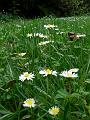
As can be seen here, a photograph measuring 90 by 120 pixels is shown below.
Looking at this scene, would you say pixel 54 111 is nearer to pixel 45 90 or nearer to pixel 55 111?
pixel 55 111

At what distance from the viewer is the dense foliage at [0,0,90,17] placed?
18078 mm

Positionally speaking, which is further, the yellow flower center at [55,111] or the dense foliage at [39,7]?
the dense foliage at [39,7]

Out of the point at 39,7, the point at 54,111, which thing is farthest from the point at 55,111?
the point at 39,7

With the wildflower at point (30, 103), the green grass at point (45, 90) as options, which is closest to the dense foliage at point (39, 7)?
the green grass at point (45, 90)

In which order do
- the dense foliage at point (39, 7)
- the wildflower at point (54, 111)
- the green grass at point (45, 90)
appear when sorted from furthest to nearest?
the dense foliage at point (39, 7) < the green grass at point (45, 90) < the wildflower at point (54, 111)

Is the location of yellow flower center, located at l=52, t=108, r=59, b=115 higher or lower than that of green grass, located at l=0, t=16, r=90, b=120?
higher

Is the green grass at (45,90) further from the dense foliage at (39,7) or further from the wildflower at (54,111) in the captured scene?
the dense foliage at (39,7)

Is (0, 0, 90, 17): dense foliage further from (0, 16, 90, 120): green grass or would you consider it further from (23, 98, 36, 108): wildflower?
(23, 98, 36, 108): wildflower

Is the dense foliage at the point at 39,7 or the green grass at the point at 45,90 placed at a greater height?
the green grass at the point at 45,90

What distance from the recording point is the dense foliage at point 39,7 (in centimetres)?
1808

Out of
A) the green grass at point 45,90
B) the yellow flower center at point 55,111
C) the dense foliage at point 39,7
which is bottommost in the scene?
the dense foliage at point 39,7

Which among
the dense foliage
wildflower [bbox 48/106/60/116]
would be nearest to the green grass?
wildflower [bbox 48/106/60/116]

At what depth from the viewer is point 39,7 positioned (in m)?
18.3

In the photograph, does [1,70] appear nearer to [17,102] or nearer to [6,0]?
[17,102]
